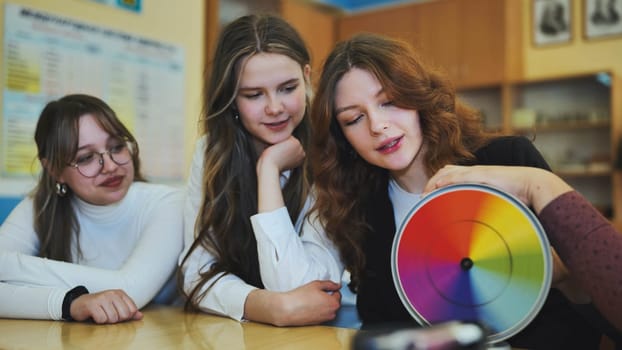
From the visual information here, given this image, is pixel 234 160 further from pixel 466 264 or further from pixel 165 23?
pixel 165 23

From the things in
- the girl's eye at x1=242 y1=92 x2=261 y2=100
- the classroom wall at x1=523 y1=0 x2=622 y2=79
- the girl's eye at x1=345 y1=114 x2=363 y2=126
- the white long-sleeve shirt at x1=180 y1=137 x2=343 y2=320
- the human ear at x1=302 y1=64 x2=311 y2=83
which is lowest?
the white long-sleeve shirt at x1=180 y1=137 x2=343 y2=320

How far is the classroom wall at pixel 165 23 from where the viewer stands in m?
2.56

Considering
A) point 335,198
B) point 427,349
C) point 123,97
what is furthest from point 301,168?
point 123,97

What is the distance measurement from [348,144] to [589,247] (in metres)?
0.67

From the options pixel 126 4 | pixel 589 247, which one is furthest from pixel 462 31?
pixel 589 247

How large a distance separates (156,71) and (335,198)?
1.84 m

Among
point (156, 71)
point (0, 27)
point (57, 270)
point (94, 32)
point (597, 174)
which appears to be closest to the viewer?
point (57, 270)

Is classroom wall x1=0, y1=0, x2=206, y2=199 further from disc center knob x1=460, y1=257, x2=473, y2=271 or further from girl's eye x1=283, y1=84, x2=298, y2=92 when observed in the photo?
disc center knob x1=460, y1=257, x2=473, y2=271

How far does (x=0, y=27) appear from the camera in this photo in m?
2.34

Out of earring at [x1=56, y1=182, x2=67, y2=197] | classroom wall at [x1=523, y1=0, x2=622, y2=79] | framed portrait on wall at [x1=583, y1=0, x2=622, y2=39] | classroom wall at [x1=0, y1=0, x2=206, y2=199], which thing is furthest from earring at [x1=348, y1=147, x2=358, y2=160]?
framed portrait on wall at [x1=583, y1=0, x2=622, y2=39]

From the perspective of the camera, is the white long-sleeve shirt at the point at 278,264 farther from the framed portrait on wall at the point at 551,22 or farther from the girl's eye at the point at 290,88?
the framed portrait on wall at the point at 551,22

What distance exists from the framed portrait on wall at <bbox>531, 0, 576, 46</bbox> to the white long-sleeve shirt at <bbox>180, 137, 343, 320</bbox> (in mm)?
4049

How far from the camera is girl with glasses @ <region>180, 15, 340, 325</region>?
4.46ft

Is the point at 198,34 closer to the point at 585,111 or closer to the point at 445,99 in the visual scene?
the point at 445,99
